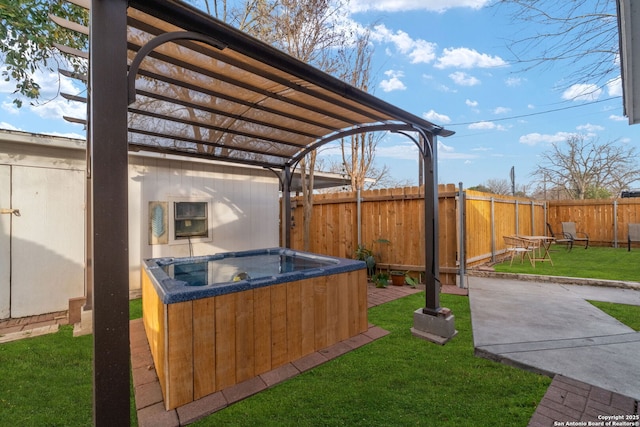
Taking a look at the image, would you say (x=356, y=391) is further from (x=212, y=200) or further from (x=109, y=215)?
(x=212, y=200)

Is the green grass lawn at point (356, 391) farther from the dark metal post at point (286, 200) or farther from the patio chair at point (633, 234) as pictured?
the patio chair at point (633, 234)

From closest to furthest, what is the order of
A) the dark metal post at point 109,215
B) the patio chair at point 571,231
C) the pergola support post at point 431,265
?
the dark metal post at point 109,215 < the pergola support post at point 431,265 < the patio chair at point 571,231

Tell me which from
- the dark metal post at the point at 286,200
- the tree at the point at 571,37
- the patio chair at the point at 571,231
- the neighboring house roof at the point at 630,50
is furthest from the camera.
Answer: the patio chair at the point at 571,231

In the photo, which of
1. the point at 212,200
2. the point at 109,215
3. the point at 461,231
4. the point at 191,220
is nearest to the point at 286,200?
the point at 212,200

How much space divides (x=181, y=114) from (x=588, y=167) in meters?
25.0

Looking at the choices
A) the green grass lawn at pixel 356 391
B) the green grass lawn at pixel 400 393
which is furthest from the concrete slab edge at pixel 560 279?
the green grass lawn at pixel 400 393

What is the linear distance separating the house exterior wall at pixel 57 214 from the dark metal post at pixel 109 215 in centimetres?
406

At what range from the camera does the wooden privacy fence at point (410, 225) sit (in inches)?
231

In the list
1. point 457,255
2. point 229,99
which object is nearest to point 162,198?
point 229,99

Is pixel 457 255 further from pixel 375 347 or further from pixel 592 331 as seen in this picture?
pixel 375 347

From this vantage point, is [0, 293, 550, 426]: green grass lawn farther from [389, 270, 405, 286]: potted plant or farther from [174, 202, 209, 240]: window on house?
[174, 202, 209, 240]: window on house

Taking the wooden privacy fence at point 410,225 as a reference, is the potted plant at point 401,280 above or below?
below

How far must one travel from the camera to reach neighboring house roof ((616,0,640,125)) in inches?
71.8

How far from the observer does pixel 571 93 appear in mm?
4855
